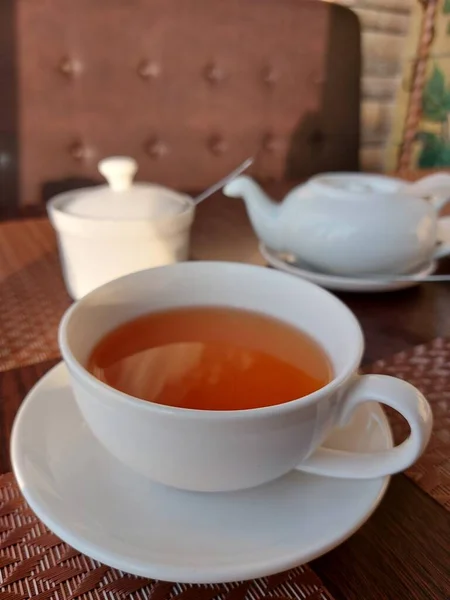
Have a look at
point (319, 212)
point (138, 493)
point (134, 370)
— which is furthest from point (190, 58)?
point (138, 493)

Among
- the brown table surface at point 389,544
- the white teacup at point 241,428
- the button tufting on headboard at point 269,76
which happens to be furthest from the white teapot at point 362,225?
the button tufting on headboard at point 269,76

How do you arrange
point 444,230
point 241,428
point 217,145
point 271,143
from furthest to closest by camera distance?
point 271,143 < point 217,145 < point 444,230 < point 241,428

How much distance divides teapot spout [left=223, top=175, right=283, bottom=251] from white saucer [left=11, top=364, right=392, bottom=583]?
1.38 feet

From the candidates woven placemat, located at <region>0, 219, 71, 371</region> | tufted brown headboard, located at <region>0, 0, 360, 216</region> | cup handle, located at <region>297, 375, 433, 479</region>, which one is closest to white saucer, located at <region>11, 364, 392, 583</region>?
cup handle, located at <region>297, 375, 433, 479</region>

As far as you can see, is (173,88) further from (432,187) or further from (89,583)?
(89,583)

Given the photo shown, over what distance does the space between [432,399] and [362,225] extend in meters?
0.28

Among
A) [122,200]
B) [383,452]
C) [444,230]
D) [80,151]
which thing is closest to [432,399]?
[383,452]

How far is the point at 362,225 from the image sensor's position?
0.71 metres

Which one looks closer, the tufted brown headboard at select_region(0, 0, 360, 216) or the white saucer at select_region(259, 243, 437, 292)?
the white saucer at select_region(259, 243, 437, 292)

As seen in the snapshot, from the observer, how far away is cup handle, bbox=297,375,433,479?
345 millimetres

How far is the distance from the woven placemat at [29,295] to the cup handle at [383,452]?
29 cm

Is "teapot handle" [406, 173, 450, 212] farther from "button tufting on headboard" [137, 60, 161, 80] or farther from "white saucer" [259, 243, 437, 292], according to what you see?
"button tufting on headboard" [137, 60, 161, 80]

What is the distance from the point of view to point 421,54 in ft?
6.96

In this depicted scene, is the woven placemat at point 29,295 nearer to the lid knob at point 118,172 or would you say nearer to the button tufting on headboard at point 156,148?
the lid knob at point 118,172
